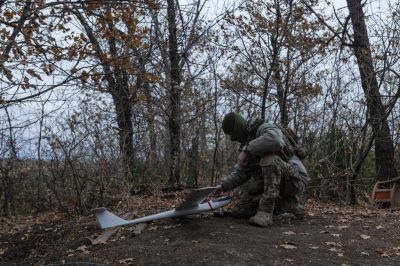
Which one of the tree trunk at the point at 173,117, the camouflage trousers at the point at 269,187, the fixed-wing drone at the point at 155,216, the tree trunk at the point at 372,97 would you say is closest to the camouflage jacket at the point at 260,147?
the camouflage trousers at the point at 269,187

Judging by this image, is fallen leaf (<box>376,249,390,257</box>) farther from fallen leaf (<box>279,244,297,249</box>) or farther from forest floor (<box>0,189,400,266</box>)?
fallen leaf (<box>279,244,297,249</box>)

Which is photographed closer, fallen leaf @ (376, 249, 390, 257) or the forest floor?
the forest floor

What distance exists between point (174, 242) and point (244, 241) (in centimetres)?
74

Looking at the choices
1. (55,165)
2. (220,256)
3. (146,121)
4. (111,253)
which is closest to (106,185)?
(55,165)

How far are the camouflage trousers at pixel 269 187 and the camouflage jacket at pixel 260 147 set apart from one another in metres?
0.12

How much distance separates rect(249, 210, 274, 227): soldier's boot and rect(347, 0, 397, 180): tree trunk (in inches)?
202

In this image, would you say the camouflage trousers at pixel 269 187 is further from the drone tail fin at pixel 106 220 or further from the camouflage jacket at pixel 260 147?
the drone tail fin at pixel 106 220

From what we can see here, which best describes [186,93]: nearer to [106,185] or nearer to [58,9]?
[106,185]

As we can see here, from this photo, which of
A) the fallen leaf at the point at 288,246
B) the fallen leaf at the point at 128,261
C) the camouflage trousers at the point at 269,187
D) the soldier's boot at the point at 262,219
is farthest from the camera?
the camouflage trousers at the point at 269,187

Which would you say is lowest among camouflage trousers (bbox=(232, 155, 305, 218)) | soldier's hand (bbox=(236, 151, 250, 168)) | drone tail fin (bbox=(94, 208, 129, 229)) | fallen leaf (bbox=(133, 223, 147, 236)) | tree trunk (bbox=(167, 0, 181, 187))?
fallen leaf (bbox=(133, 223, 147, 236))

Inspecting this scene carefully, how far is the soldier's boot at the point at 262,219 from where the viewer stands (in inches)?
218

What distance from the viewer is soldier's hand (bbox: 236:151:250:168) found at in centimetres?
588

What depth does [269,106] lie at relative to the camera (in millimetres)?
12172

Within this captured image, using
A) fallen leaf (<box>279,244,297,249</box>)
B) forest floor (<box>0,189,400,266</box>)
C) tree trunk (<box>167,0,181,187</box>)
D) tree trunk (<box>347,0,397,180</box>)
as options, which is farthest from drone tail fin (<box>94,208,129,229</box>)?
tree trunk (<box>347,0,397,180</box>)
